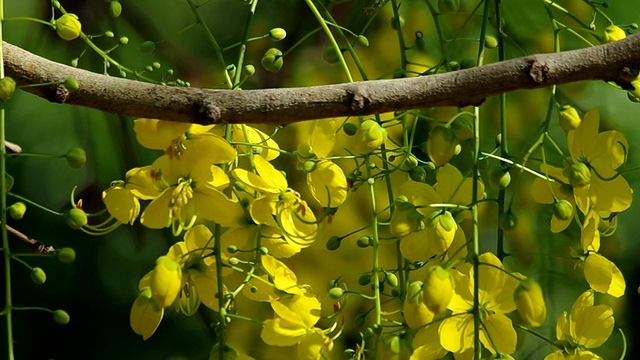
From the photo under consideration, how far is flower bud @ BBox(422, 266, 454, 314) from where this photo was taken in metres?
0.41

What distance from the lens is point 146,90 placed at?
0.42 metres

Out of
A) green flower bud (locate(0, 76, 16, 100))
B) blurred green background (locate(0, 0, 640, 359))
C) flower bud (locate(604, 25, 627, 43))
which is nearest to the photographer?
green flower bud (locate(0, 76, 16, 100))

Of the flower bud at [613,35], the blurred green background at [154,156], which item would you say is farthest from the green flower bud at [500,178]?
the blurred green background at [154,156]

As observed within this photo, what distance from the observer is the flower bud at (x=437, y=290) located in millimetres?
406

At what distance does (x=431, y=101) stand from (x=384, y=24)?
13.2 inches

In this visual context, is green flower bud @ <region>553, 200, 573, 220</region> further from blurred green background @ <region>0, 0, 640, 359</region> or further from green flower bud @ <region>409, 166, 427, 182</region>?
blurred green background @ <region>0, 0, 640, 359</region>

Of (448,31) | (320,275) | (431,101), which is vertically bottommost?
(320,275)

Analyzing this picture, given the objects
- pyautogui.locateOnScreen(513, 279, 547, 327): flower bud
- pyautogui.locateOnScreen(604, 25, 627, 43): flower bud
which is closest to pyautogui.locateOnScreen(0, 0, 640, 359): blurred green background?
pyautogui.locateOnScreen(604, 25, 627, 43): flower bud

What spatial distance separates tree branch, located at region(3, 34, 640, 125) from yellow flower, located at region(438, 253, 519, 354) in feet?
0.30

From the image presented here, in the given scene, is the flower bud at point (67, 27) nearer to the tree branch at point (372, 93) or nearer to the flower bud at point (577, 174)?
the tree branch at point (372, 93)

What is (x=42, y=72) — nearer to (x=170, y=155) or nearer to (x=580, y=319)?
(x=170, y=155)

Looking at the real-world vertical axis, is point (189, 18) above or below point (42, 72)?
below

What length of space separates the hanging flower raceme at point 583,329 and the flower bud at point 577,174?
0.08 meters

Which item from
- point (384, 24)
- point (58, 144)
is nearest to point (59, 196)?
point (58, 144)
